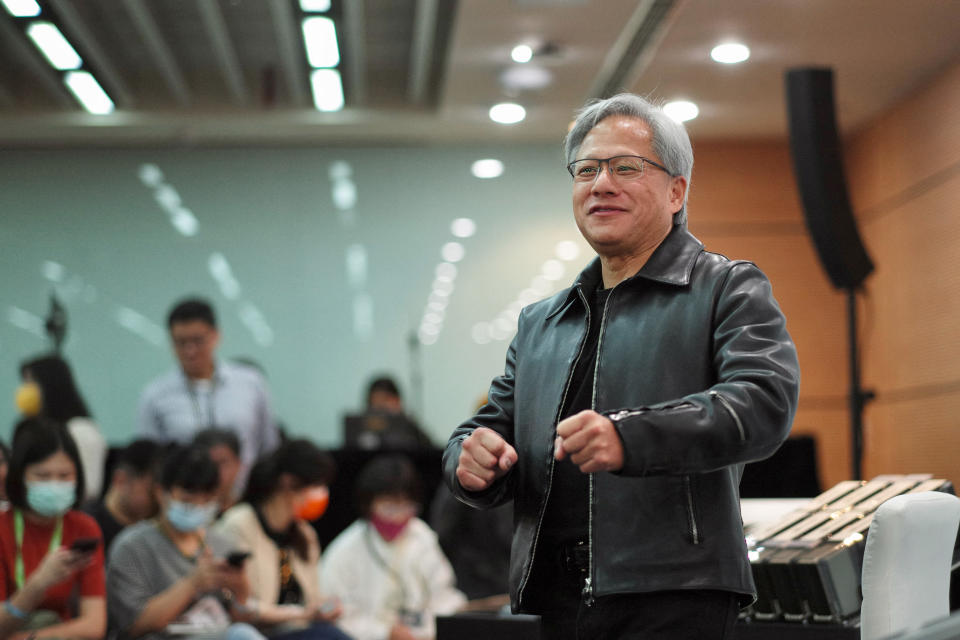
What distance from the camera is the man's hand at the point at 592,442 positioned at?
1.39m

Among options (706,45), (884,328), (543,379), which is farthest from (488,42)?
(543,379)

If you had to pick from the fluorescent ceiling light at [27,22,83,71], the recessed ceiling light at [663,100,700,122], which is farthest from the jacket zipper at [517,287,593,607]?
the recessed ceiling light at [663,100,700,122]

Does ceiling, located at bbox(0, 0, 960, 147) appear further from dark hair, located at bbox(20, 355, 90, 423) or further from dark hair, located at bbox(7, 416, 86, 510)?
dark hair, located at bbox(7, 416, 86, 510)

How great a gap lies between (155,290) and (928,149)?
16.5 feet

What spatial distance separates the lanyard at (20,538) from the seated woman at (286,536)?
0.74m

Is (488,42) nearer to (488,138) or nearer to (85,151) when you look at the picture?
(488,138)

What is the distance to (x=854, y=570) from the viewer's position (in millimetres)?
A: 2375

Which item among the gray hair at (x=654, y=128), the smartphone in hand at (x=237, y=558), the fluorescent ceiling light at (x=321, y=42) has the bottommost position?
the smartphone in hand at (x=237, y=558)

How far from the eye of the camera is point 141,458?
4.67 meters

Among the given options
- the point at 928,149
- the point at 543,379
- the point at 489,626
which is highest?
the point at 928,149

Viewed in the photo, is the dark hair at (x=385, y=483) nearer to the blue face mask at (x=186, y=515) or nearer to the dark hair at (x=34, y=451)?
the blue face mask at (x=186, y=515)

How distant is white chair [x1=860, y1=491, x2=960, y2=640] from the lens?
77.3 inches

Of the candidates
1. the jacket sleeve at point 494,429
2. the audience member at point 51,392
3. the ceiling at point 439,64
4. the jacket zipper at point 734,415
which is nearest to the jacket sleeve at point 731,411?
the jacket zipper at point 734,415

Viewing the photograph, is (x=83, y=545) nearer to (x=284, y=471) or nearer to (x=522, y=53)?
(x=284, y=471)
